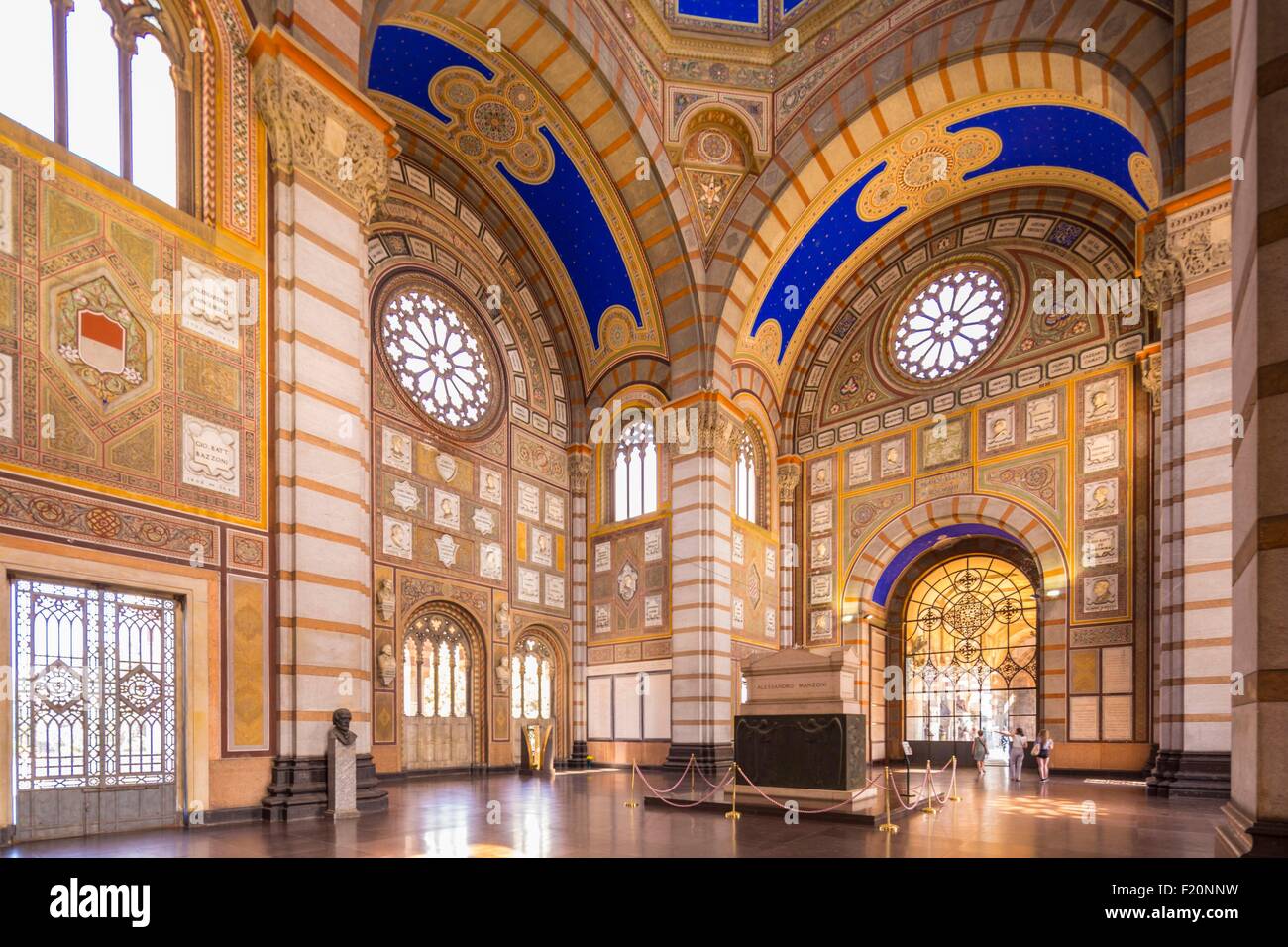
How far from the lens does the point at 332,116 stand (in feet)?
33.0

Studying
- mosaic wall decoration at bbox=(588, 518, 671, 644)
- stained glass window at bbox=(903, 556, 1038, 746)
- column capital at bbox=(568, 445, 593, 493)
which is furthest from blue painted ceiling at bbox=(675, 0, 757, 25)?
stained glass window at bbox=(903, 556, 1038, 746)

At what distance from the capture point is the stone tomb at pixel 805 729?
10.1 metres

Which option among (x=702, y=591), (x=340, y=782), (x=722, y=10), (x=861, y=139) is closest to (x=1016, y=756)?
(x=702, y=591)

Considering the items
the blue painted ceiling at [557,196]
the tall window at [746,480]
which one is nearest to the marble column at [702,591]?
the tall window at [746,480]

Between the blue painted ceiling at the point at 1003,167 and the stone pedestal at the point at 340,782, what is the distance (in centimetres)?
1347

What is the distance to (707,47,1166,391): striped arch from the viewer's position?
46.0 ft

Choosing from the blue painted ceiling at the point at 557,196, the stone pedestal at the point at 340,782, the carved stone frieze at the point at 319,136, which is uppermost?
the blue painted ceiling at the point at 557,196

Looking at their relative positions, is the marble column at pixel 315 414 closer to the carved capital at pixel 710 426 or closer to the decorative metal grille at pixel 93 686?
the decorative metal grille at pixel 93 686

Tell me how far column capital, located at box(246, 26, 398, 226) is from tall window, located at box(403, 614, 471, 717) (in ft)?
27.0

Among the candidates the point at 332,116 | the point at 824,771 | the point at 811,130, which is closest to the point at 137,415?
the point at 332,116

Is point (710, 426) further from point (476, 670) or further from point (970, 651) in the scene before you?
point (970, 651)

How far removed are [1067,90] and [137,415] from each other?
15.5 m

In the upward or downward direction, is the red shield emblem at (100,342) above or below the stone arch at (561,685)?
above

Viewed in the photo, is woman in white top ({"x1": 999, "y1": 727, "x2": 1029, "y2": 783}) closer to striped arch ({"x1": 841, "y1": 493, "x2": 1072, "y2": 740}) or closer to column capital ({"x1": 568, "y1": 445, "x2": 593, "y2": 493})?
striped arch ({"x1": 841, "y1": 493, "x2": 1072, "y2": 740})
